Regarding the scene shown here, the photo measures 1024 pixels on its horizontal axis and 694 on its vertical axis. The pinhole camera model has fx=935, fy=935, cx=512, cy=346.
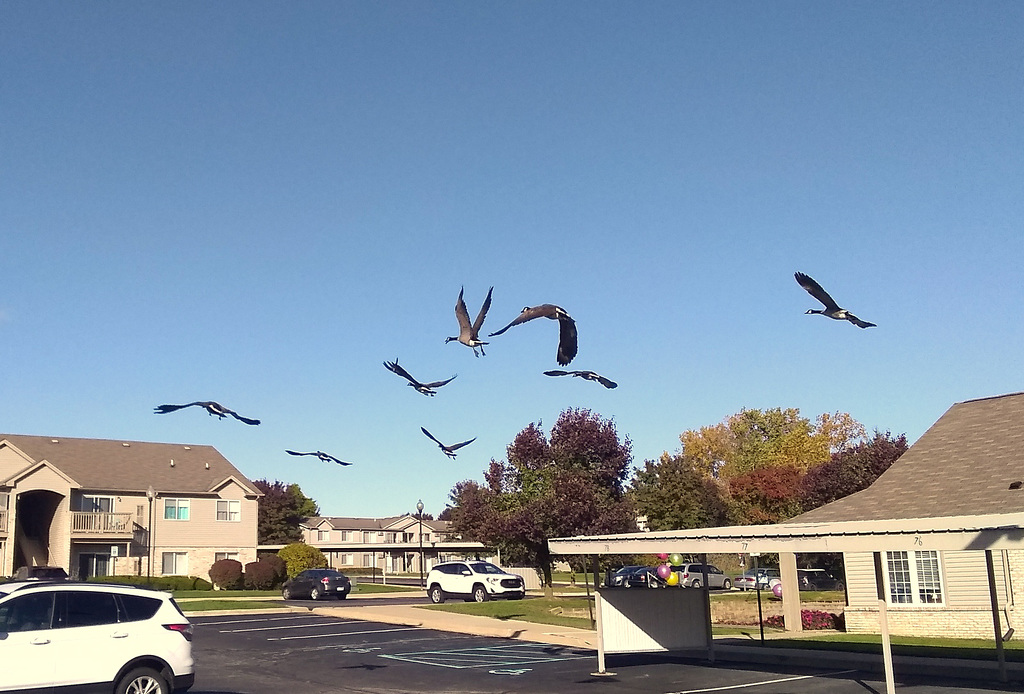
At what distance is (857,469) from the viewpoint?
4172 centimetres

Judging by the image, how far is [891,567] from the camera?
25.7 metres

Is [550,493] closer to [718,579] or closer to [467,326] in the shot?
[718,579]

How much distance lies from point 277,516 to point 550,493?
54019 mm

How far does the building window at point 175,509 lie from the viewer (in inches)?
1976

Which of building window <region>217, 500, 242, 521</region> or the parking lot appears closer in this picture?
the parking lot

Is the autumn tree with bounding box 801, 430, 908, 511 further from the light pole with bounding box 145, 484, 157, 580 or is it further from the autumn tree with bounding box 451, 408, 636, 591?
the light pole with bounding box 145, 484, 157, 580

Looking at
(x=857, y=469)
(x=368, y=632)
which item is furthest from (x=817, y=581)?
(x=368, y=632)

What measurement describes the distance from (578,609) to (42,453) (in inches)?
1255

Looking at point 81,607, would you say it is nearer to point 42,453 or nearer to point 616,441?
point 616,441

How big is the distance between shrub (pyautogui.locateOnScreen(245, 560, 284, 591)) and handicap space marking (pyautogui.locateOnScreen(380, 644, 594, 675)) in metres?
28.9

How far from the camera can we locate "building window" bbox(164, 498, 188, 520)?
1976 inches

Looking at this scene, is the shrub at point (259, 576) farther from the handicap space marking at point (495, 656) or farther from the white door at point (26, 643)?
the white door at point (26, 643)

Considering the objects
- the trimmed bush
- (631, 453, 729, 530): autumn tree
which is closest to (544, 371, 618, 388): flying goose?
the trimmed bush

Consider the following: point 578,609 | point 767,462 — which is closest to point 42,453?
point 578,609
